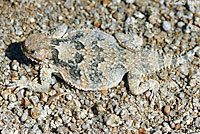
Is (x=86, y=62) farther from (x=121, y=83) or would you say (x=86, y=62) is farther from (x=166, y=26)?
(x=166, y=26)

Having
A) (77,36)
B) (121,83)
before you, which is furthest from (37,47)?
(121,83)

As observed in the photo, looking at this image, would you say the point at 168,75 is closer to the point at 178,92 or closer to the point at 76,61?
the point at 178,92

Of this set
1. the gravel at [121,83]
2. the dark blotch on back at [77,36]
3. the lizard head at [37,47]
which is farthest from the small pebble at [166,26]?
the lizard head at [37,47]

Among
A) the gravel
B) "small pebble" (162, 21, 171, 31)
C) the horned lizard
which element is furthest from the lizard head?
"small pebble" (162, 21, 171, 31)

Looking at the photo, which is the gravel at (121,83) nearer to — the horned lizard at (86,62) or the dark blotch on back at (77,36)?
the horned lizard at (86,62)

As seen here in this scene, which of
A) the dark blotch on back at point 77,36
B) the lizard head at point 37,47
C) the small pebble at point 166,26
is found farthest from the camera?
the small pebble at point 166,26

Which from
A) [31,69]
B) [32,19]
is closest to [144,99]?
[31,69]
